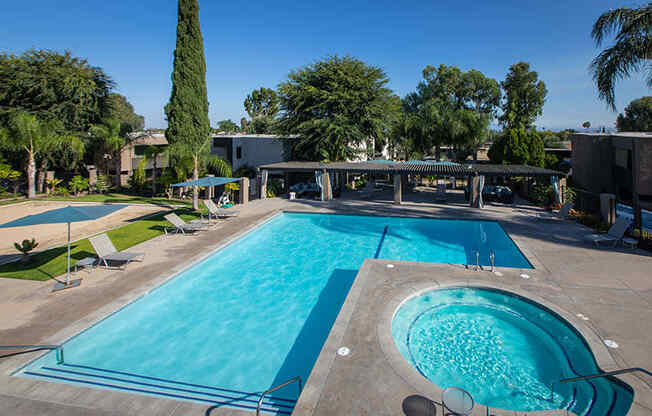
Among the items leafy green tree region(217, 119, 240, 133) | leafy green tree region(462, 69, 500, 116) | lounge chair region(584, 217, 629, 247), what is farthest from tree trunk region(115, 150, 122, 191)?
leafy green tree region(217, 119, 240, 133)

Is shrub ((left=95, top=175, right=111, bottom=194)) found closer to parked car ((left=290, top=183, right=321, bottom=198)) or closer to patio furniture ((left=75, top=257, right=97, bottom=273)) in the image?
parked car ((left=290, top=183, right=321, bottom=198))

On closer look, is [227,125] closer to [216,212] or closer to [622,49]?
[216,212]

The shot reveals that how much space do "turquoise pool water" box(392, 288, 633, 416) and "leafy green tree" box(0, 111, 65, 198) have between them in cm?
2933

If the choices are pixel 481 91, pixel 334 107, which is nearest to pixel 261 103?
pixel 481 91

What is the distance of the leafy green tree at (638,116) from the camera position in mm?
51688

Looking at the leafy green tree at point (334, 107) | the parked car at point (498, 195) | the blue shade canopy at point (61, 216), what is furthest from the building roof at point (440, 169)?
the blue shade canopy at point (61, 216)

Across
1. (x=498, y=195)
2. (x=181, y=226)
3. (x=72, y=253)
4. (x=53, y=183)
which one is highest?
(x=53, y=183)

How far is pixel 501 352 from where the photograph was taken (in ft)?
25.4

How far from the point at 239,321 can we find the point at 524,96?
58155 millimetres

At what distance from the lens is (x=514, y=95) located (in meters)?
53.8

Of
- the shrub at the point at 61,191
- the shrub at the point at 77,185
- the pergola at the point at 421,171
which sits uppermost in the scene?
the pergola at the point at 421,171

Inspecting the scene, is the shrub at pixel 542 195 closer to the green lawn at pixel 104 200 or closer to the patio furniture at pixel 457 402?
the patio furniture at pixel 457 402

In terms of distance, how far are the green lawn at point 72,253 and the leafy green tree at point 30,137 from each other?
12231 mm

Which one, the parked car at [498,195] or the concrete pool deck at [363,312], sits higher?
the parked car at [498,195]
